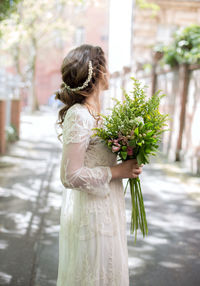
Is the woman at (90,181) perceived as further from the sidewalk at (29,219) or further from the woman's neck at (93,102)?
the sidewalk at (29,219)

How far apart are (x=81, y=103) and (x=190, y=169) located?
22.8ft

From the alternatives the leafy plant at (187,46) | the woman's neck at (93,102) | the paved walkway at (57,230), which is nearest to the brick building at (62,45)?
the leafy plant at (187,46)

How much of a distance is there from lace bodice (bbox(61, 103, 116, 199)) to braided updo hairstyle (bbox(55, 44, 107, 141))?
10cm

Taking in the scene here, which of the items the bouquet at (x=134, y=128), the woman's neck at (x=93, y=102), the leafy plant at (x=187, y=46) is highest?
the leafy plant at (x=187, y=46)

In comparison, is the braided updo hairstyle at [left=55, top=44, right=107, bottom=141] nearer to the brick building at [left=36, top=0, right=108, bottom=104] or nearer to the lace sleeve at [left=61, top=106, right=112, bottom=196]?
the lace sleeve at [left=61, top=106, right=112, bottom=196]

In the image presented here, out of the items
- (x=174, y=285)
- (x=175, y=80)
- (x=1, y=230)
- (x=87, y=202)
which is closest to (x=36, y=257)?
(x=1, y=230)

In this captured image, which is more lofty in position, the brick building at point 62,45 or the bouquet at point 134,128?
the brick building at point 62,45

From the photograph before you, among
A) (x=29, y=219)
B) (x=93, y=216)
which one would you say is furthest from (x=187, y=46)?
(x=93, y=216)

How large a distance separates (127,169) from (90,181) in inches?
9.3

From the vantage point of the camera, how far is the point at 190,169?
8.78 metres

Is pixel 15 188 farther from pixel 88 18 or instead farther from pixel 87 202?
pixel 88 18

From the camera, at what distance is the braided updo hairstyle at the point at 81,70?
2.15 m

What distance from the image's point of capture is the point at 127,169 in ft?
7.32

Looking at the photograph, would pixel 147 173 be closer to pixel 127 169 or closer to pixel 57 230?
pixel 57 230
